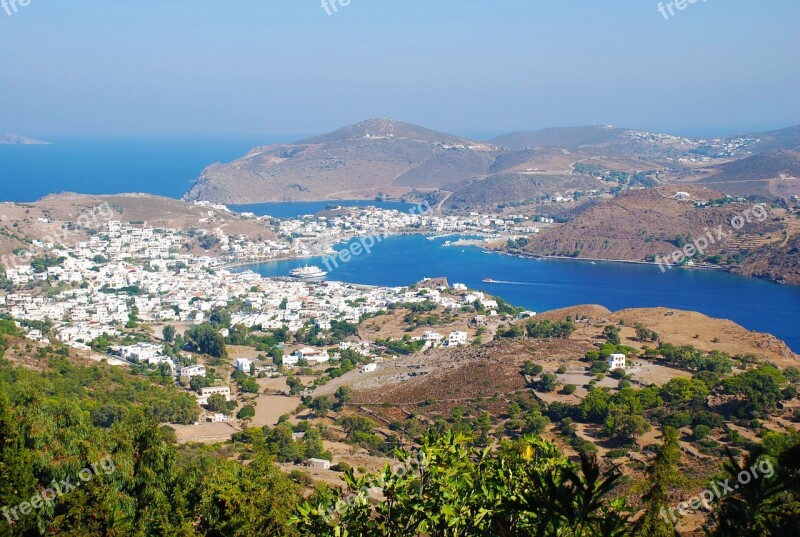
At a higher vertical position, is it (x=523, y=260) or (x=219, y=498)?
(x=219, y=498)

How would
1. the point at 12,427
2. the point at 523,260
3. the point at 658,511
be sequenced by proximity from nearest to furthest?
the point at 658,511 → the point at 12,427 → the point at 523,260

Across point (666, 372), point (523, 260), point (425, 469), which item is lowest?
point (523, 260)

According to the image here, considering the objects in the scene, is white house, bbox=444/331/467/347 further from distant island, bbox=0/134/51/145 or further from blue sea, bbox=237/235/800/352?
distant island, bbox=0/134/51/145

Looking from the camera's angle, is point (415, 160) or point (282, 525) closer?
point (282, 525)

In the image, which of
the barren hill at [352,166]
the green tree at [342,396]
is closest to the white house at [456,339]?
the green tree at [342,396]

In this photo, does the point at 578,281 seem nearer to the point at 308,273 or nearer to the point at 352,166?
the point at 308,273

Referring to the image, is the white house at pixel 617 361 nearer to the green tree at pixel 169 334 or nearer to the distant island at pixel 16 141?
the green tree at pixel 169 334

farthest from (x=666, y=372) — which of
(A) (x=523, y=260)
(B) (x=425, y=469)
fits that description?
(A) (x=523, y=260)

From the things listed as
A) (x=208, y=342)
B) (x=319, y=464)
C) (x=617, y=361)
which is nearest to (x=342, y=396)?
(x=319, y=464)

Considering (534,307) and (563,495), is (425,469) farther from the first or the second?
(534,307)
